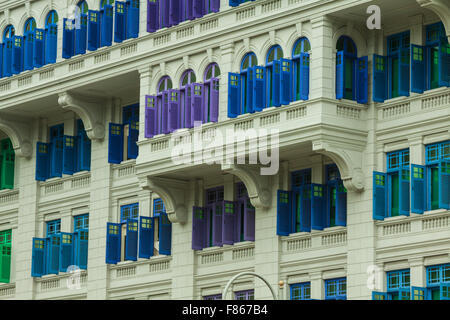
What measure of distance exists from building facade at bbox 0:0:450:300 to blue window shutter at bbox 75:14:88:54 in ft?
0.21

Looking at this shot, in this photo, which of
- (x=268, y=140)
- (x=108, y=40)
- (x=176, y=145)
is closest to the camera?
(x=268, y=140)

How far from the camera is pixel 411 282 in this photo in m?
33.8

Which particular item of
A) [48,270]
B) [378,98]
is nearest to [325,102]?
[378,98]

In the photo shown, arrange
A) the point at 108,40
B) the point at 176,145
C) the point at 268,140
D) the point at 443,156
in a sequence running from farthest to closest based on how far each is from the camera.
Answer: the point at 108,40 → the point at 176,145 → the point at 268,140 → the point at 443,156

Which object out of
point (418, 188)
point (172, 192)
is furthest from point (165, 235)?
point (418, 188)

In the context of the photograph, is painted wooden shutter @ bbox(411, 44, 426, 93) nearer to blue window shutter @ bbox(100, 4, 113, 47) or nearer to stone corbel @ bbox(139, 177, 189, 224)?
stone corbel @ bbox(139, 177, 189, 224)

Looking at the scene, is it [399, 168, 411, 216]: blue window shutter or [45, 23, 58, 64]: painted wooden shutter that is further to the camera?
[45, 23, 58, 64]: painted wooden shutter

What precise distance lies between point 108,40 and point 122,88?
6.08 ft

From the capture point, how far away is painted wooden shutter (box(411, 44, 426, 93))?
34.3 meters

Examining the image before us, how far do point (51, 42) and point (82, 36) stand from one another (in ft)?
6.69

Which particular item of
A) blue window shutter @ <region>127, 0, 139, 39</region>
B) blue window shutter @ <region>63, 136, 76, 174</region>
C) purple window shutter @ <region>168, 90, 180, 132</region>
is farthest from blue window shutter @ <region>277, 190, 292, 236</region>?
blue window shutter @ <region>63, 136, 76, 174</region>

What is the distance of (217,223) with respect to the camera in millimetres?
39781

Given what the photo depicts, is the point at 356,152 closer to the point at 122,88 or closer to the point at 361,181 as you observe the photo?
the point at 361,181

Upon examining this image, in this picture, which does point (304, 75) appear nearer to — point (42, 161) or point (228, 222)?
point (228, 222)
